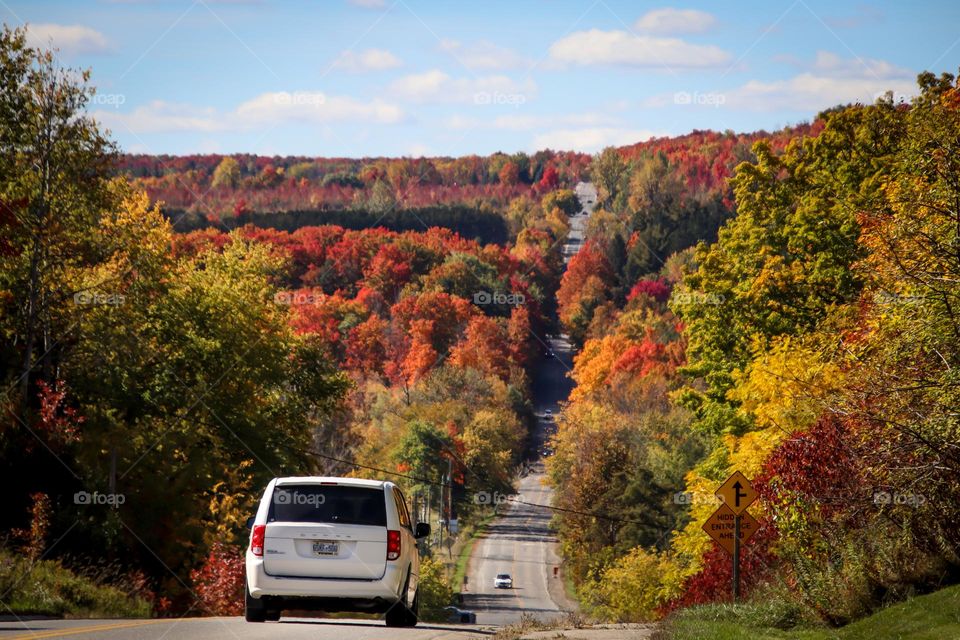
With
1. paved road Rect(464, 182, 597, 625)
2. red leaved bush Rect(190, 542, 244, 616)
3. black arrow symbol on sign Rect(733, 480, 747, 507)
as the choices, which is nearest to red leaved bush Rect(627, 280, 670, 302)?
paved road Rect(464, 182, 597, 625)

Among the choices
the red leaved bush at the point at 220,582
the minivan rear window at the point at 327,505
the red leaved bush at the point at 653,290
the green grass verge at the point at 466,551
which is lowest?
the green grass verge at the point at 466,551

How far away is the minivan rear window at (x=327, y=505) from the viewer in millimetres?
16891

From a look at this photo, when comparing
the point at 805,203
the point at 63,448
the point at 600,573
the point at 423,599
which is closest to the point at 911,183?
the point at 63,448

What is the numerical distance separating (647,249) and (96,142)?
6419 inches

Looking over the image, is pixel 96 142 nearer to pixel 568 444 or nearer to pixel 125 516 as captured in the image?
pixel 125 516

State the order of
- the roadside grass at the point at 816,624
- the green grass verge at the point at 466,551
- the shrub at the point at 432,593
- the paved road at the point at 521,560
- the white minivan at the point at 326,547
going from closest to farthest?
the roadside grass at the point at 816,624 → the white minivan at the point at 326,547 → the shrub at the point at 432,593 → the paved road at the point at 521,560 → the green grass verge at the point at 466,551

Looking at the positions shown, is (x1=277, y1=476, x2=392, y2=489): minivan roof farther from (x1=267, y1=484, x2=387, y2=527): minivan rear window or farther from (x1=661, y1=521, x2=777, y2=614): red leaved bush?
(x1=661, y1=521, x2=777, y2=614): red leaved bush

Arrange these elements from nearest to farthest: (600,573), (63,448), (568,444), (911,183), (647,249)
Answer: (911,183) → (63,448) → (600,573) → (568,444) → (647,249)

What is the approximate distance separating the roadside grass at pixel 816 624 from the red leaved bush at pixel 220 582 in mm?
15250

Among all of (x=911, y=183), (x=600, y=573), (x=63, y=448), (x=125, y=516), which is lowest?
(x=600, y=573)

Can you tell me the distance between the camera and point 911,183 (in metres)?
21.7

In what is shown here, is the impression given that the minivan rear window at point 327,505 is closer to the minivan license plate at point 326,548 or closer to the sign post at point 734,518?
the minivan license plate at point 326,548

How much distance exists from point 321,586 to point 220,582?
1824cm

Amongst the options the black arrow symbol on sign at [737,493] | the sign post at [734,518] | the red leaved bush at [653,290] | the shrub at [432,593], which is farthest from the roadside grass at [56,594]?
the red leaved bush at [653,290]
